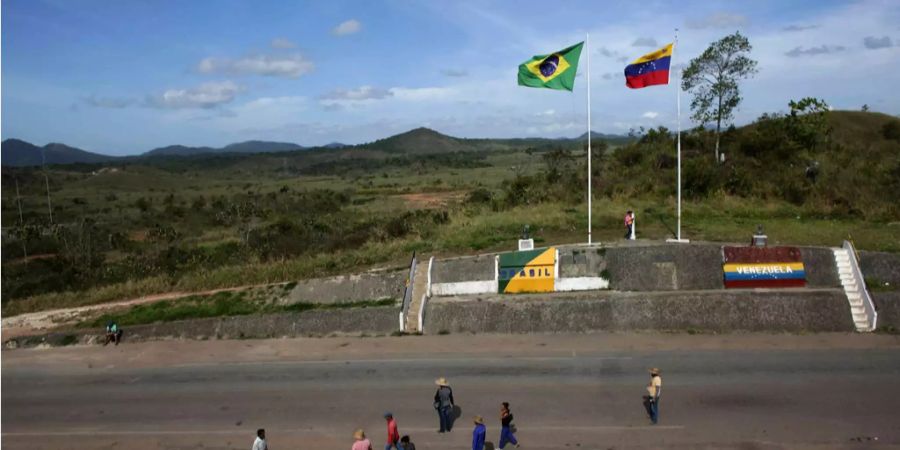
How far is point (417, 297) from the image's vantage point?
915 inches

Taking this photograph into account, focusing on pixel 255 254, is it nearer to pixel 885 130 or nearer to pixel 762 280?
pixel 762 280

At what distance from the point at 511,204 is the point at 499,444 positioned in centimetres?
2710

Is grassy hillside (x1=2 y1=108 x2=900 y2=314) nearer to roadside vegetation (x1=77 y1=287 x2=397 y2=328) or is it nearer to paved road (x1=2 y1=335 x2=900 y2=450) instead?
roadside vegetation (x1=77 y1=287 x2=397 y2=328)

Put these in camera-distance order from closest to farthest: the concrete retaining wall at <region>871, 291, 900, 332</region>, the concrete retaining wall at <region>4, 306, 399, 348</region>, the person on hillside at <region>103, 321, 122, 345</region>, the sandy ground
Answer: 1. the concrete retaining wall at <region>871, 291, 900, 332</region>
2. the concrete retaining wall at <region>4, 306, 399, 348</region>
3. the person on hillside at <region>103, 321, 122, 345</region>
4. the sandy ground

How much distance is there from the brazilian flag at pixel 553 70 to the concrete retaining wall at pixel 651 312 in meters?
7.15

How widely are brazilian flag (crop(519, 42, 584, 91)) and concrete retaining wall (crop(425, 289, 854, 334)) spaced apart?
23.5 ft

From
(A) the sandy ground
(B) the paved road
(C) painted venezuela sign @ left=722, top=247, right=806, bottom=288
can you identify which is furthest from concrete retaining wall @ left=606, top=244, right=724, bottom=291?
(A) the sandy ground

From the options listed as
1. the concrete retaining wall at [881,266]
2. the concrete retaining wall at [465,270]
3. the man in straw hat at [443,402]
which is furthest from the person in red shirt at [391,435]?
the concrete retaining wall at [881,266]

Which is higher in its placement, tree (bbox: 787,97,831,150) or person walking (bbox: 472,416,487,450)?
tree (bbox: 787,97,831,150)

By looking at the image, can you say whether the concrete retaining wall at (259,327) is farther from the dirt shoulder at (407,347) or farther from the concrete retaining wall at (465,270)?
the concrete retaining wall at (465,270)

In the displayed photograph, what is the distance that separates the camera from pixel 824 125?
4191 centimetres

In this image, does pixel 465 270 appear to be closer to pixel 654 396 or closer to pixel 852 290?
pixel 654 396

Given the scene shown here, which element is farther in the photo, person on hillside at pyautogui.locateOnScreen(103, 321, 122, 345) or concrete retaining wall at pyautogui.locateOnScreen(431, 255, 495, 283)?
concrete retaining wall at pyautogui.locateOnScreen(431, 255, 495, 283)

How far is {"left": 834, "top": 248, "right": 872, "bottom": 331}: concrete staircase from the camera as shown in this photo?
19.9 m
